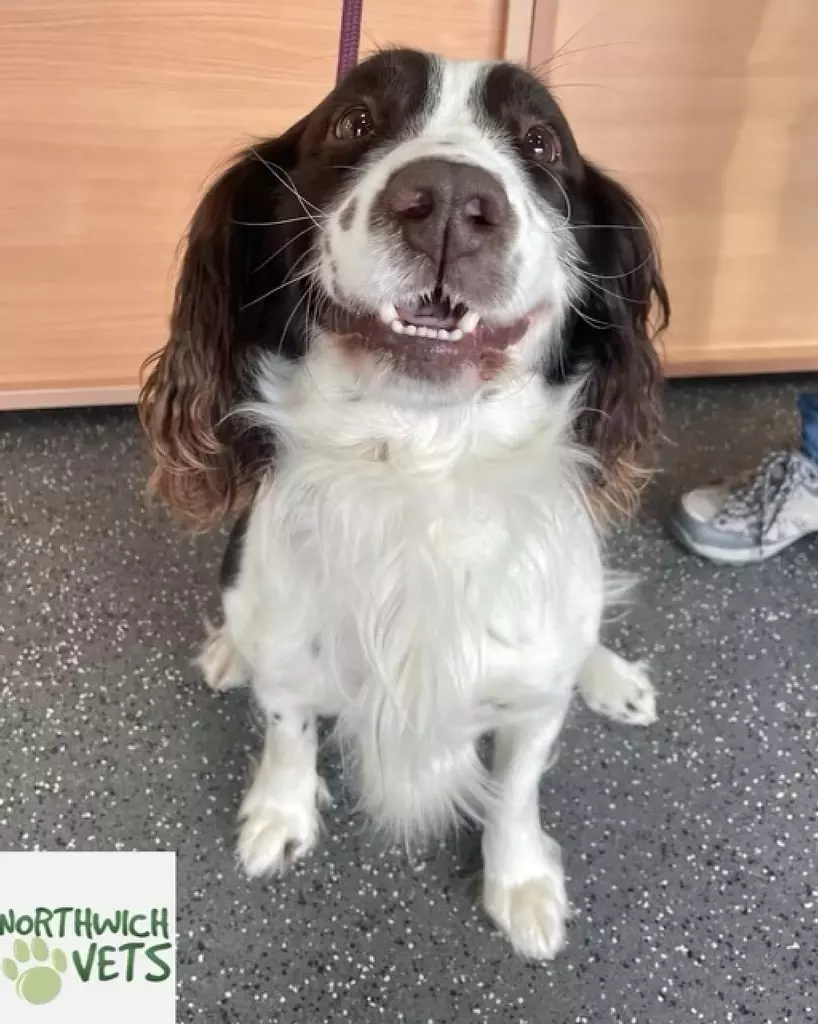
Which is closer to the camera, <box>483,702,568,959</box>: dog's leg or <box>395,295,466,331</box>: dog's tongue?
<box>395,295,466,331</box>: dog's tongue

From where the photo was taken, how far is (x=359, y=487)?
3.36 feet

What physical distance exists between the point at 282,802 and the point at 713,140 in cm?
125

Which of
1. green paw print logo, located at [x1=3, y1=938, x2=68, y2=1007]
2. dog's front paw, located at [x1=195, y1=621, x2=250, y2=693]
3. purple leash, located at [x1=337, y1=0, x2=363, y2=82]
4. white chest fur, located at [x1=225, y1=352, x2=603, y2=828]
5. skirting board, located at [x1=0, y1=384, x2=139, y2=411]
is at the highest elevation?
purple leash, located at [x1=337, y1=0, x2=363, y2=82]

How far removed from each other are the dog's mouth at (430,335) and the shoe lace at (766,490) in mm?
937

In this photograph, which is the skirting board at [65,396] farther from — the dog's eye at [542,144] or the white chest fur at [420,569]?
the dog's eye at [542,144]

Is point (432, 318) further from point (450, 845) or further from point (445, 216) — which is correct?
point (450, 845)

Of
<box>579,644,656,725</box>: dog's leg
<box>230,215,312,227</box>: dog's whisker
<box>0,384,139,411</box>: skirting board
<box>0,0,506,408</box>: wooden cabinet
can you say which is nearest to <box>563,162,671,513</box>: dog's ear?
<box>230,215,312,227</box>: dog's whisker

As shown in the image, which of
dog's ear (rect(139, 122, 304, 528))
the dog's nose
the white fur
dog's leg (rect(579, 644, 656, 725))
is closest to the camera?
the dog's nose

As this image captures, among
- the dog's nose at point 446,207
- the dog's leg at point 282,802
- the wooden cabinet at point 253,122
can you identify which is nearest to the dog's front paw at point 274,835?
the dog's leg at point 282,802

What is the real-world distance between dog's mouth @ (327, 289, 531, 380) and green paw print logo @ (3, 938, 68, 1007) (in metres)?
0.73

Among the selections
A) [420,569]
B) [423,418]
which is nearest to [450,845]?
[420,569]

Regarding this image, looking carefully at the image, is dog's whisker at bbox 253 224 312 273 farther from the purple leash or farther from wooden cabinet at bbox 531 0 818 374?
wooden cabinet at bbox 531 0 818 374

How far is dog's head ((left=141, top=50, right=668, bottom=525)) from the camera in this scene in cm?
82

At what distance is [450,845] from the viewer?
1315mm
